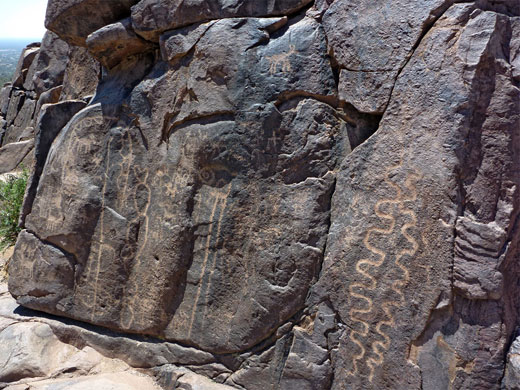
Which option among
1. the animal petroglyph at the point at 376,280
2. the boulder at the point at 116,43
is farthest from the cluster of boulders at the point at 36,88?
the animal petroglyph at the point at 376,280

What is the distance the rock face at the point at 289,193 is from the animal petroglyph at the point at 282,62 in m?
0.01

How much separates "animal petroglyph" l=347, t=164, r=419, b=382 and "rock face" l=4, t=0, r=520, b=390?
1 cm

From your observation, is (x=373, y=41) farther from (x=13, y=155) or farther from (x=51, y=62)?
(x=13, y=155)

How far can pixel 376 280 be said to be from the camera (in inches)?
103

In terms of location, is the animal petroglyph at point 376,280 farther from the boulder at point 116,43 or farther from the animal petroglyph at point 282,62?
the boulder at point 116,43

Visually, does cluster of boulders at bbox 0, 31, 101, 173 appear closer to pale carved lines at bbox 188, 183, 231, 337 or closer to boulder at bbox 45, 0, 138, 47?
boulder at bbox 45, 0, 138, 47

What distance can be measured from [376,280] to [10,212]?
4.23 meters

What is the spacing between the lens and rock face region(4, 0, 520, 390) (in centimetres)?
243

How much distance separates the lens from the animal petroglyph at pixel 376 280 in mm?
2541

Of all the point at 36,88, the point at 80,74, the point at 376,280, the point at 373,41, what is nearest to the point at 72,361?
the point at 376,280

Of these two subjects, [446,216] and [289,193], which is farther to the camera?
[289,193]

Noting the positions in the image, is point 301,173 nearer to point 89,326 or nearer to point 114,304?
point 114,304

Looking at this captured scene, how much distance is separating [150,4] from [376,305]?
2.36 meters

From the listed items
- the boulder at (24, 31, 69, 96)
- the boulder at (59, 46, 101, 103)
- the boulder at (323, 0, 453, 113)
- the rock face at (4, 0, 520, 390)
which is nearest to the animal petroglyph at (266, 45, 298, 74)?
the rock face at (4, 0, 520, 390)
